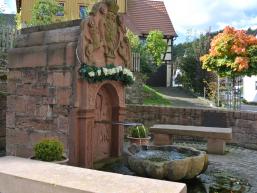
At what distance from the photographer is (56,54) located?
6395mm

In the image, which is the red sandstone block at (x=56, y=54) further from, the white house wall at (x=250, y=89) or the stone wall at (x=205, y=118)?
the white house wall at (x=250, y=89)

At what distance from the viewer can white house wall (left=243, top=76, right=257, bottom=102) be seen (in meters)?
36.0

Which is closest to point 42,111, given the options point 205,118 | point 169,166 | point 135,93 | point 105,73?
point 105,73

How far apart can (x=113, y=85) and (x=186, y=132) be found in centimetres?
239

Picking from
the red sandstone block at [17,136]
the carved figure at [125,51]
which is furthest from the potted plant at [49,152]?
the carved figure at [125,51]

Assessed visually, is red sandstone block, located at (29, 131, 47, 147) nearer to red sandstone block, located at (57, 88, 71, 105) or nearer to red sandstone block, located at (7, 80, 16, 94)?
red sandstone block, located at (57, 88, 71, 105)

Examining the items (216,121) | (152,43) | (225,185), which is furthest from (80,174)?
(152,43)

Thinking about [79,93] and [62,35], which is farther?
[62,35]

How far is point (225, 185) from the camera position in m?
5.75

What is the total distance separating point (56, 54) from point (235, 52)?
322 inches

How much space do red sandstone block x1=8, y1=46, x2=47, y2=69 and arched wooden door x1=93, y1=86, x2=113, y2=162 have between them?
1.24 metres

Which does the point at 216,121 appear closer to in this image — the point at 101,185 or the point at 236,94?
the point at 236,94

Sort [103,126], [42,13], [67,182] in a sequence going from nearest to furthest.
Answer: [67,182], [103,126], [42,13]

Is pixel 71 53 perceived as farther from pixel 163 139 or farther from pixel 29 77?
pixel 163 139
